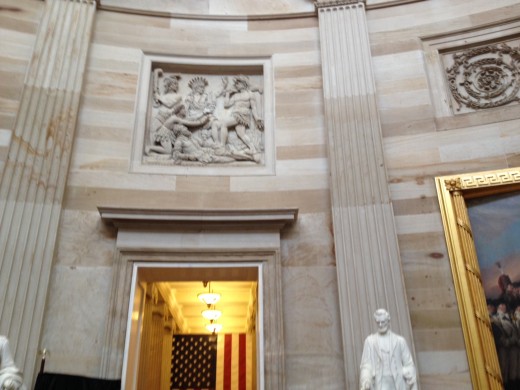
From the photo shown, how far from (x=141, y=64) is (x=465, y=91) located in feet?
18.4

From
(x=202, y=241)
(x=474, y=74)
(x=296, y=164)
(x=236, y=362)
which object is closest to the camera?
(x=202, y=241)

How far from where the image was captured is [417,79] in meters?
8.55

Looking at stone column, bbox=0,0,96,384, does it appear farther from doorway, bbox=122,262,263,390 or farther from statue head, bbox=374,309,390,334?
statue head, bbox=374,309,390,334

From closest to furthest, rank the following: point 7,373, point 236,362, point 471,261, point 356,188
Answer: point 7,373, point 471,261, point 356,188, point 236,362

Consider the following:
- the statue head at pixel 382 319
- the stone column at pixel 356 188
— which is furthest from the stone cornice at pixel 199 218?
the statue head at pixel 382 319

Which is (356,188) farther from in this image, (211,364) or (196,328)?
(196,328)

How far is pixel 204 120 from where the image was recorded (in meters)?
8.79

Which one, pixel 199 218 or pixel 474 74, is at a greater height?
pixel 474 74

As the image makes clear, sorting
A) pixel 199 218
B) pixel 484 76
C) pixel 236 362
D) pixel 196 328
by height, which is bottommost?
pixel 236 362

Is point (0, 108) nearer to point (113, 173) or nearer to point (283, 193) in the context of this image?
point (113, 173)

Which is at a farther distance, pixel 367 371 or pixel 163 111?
pixel 163 111

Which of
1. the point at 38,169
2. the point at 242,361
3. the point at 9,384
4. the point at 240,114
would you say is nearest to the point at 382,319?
the point at 9,384

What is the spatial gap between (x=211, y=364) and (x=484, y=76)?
8.66 metres

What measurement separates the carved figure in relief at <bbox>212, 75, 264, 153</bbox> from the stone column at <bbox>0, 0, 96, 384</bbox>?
94.7 inches
